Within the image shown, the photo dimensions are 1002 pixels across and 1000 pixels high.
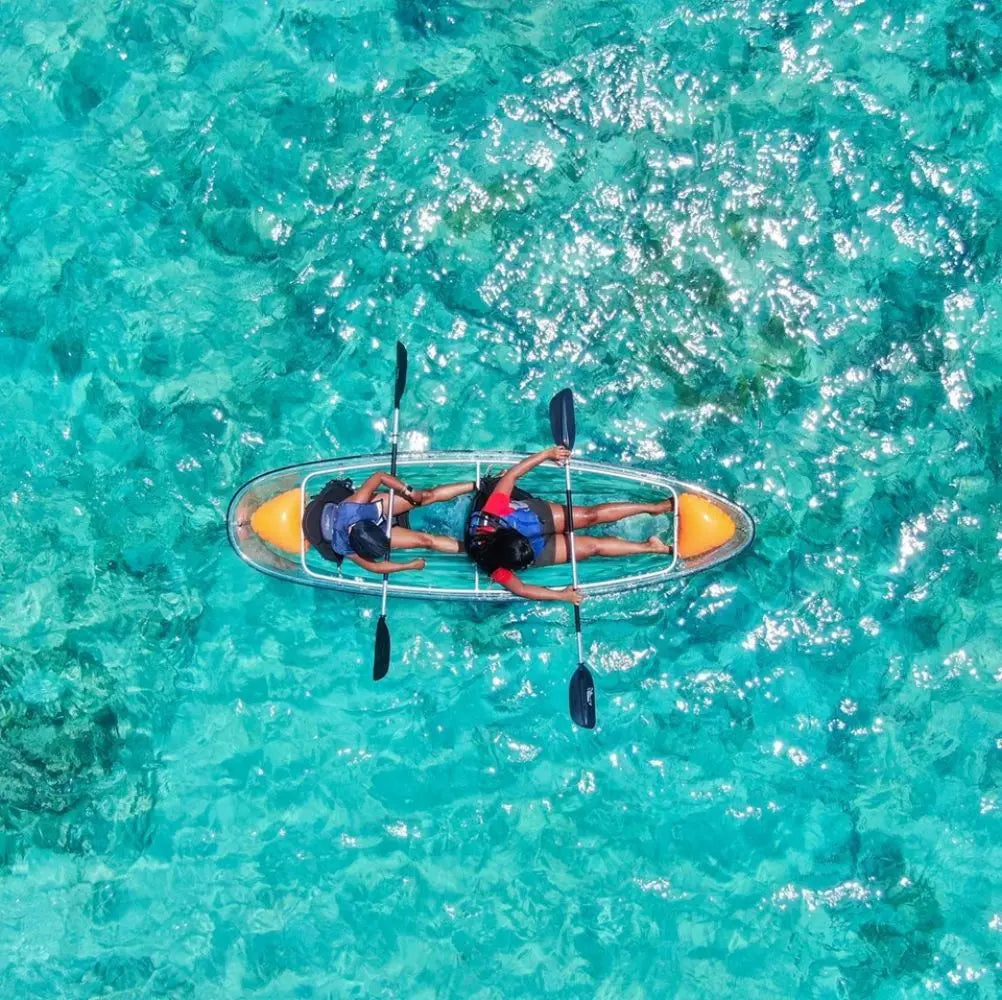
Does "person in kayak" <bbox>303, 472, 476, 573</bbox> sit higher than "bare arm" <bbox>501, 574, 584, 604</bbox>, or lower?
higher

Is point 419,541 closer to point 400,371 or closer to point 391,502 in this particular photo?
Answer: point 391,502

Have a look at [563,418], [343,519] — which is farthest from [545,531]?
[343,519]

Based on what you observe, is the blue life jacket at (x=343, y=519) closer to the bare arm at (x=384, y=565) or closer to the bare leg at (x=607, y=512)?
the bare arm at (x=384, y=565)

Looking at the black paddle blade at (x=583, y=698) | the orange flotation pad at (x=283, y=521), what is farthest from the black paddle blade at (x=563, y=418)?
the orange flotation pad at (x=283, y=521)

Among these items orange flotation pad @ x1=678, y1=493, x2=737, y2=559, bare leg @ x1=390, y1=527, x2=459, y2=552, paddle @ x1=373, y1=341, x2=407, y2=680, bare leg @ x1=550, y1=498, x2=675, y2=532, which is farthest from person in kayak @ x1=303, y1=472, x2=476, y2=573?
orange flotation pad @ x1=678, y1=493, x2=737, y2=559

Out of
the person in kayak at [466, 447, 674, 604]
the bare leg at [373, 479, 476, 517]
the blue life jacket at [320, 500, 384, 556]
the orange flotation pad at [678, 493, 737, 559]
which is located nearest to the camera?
the person in kayak at [466, 447, 674, 604]

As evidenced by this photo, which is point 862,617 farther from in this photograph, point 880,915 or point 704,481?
point 880,915

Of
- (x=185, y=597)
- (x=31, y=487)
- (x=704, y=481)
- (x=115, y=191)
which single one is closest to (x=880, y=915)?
(x=704, y=481)

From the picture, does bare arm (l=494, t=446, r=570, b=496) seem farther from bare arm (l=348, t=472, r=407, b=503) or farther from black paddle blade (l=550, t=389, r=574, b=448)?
bare arm (l=348, t=472, r=407, b=503)
